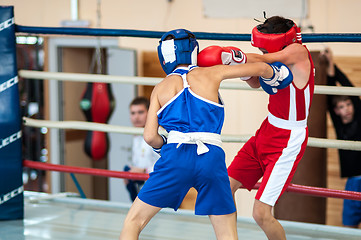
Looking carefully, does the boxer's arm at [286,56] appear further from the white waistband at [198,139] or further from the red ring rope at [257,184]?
the red ring rope at [257,184]

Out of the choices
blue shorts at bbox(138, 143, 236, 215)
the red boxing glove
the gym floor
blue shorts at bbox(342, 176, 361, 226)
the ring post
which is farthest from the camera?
blue shorts at bbox(342, 176, 361, 226)

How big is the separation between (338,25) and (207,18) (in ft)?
3.76

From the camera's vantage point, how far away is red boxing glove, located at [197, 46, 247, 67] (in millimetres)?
1603

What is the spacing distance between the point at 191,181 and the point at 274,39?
23.6 inches

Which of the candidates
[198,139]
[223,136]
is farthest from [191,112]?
[223,136]

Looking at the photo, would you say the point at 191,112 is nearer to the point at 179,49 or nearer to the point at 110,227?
the point at 179,49

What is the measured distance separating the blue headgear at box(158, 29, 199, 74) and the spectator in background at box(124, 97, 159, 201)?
1.57 meters

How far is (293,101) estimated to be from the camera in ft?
5.76

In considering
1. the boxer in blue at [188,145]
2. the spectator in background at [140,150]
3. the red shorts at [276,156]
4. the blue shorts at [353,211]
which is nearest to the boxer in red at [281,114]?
the red shorts at [276,156]

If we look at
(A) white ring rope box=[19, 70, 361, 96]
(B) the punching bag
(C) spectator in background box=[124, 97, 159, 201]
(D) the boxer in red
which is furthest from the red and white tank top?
(B) the punching bag

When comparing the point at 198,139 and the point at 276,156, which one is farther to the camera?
the point at 276,156

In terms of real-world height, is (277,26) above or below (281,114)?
above

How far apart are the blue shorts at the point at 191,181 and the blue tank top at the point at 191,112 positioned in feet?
0.20

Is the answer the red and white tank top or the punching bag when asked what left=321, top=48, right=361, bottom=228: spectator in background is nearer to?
the red and white tank top
